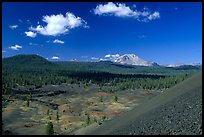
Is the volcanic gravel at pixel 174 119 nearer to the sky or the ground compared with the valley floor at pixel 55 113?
nearer to the sky

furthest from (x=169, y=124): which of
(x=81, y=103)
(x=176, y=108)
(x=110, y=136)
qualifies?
(x=81, y=103)

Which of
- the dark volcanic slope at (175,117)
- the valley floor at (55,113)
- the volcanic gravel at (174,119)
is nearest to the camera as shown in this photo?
the volcanic gravel at (174,119)

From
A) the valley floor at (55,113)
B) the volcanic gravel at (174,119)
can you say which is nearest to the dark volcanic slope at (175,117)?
the volcanic gravel at (174,119)

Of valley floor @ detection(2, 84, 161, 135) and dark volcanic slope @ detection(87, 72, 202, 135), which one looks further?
valley floor @ detection(2, 84, 161, 135)

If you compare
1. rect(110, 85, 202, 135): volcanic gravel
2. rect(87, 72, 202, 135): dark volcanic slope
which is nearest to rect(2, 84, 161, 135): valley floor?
rect(87, 72, 202, 135): dark volcanic slope

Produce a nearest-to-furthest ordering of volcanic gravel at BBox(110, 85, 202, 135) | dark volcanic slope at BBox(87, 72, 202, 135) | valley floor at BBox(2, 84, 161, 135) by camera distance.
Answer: volcanic gravel at BBox(110, 85, 202, 135)
dark volcanic slope at BBox(87, 72, 202, 135)
valley floor at BBox(2, 84, 161, 135)

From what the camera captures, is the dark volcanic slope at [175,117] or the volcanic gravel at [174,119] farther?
the dark volcanic slope at [175,117]

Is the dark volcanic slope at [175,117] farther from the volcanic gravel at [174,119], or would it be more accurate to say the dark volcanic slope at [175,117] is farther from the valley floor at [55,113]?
the valley floor at [55,113]

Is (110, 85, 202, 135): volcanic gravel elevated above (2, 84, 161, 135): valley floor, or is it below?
above

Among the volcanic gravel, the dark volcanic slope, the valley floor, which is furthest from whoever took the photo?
the valley floor

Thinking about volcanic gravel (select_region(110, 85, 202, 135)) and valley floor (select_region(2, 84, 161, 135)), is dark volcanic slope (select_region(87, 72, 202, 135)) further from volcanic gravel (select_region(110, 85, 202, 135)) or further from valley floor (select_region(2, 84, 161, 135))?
valley floor (select_region(2, 84, 161, 135))

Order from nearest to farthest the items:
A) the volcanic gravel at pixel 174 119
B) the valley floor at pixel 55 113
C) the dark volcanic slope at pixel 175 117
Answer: the volcanic gravel at pixel 174 119 → the dark volcanic slope at pixel 175 117 → the valley floor at pixel 55 113

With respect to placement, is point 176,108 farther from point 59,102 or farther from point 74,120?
point 59,102

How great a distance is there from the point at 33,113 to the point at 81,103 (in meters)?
38.4
